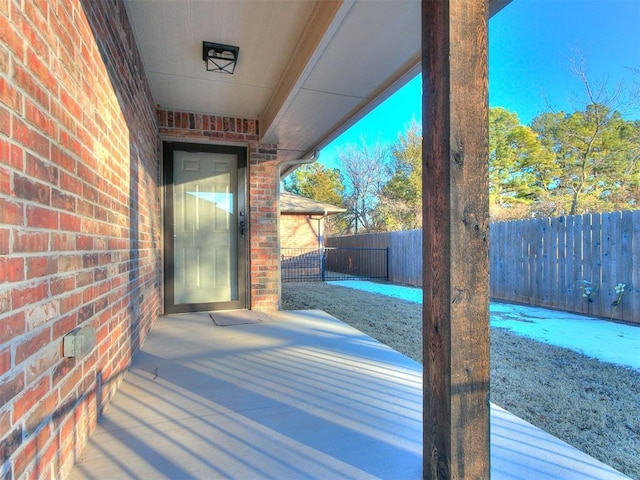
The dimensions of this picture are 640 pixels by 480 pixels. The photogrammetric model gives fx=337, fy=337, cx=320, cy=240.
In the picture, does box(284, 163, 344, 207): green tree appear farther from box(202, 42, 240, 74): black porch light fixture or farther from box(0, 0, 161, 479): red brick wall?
box(0, 0, 161, 479): red brick wall

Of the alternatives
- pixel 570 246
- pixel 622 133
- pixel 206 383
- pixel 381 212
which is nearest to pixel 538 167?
pixel 622 133

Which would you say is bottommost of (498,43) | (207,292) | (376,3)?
(207,292)

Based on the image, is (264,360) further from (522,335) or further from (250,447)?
(522,335)

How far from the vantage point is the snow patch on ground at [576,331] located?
3300 millimetres

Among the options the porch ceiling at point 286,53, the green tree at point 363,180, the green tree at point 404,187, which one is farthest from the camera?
the green tree at point 363,180

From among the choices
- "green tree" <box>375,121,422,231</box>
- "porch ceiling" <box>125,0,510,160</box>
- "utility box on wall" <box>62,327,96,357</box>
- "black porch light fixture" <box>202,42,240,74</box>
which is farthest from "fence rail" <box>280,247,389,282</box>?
"utility box on wall" <box>62,327,96,357</box>

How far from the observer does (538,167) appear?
14516mm

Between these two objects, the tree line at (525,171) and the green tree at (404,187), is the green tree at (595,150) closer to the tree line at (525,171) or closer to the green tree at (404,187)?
the tree line at (525,171)

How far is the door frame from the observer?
4262 millimetres

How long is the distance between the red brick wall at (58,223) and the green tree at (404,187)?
16.6 metres

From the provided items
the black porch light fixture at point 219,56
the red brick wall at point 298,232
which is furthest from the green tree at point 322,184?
the black porch light fixture at point 219,56

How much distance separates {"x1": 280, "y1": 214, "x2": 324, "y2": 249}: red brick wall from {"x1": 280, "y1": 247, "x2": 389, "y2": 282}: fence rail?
36cm

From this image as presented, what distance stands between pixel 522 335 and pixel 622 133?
11.5m

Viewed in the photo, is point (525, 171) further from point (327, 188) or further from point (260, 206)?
point (260, 206)
